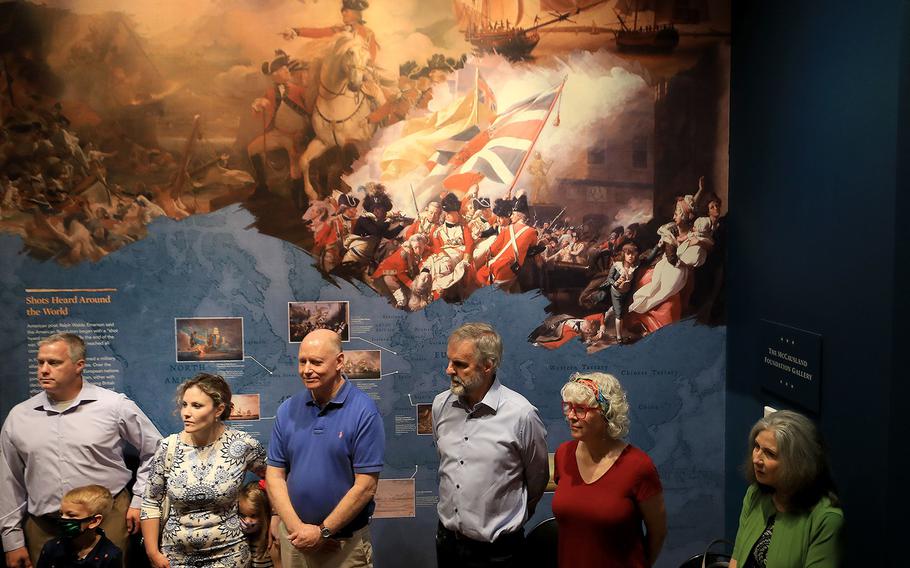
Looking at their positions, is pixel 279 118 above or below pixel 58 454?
above

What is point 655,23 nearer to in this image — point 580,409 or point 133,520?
point 580,409

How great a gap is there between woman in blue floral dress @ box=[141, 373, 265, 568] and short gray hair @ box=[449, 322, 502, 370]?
1.44 meters

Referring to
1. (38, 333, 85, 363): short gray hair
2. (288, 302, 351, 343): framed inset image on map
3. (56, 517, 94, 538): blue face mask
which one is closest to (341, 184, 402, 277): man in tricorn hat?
(288, 302, 351, 343): framed inset image on map

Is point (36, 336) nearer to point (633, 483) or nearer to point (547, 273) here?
point (547, 273)

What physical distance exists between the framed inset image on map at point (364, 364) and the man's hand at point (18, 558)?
2.28 m

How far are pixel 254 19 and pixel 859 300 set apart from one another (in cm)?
405

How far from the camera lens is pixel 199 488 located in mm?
3838

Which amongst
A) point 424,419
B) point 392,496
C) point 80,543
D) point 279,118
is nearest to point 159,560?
point 80,543

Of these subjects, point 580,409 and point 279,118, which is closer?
point 580,409

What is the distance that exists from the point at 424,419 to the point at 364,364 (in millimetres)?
579

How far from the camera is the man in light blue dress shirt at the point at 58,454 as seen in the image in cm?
434

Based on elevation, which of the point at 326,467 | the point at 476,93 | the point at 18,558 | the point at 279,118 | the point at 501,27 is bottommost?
the point at 18,558

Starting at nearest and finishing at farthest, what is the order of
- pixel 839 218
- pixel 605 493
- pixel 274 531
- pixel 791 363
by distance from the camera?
pixel 605 493
pixel 839 218
pixel 791 363
pixel 274 531

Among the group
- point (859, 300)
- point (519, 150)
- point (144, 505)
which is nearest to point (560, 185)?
point (519, 150)
